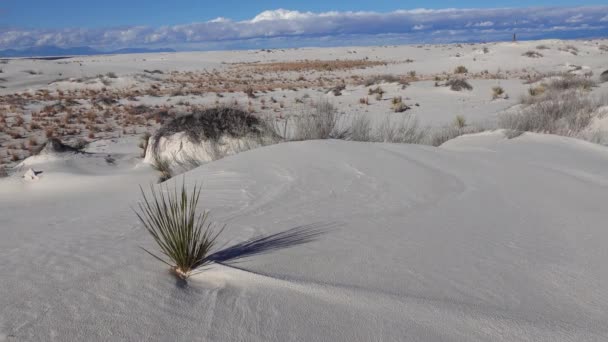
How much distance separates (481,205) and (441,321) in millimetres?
2327

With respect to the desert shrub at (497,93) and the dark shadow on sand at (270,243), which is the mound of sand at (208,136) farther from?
the desert shrub at (497,93)

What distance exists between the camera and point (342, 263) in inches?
114

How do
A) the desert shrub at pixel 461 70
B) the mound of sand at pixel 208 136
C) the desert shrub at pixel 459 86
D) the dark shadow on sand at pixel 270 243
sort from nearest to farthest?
the dark shadow on sand at pixel 270 243 < the mound of sand at pixel 208 136 < the desert shrub at pixel 459 86 < the desert shrub at pixel 461 70

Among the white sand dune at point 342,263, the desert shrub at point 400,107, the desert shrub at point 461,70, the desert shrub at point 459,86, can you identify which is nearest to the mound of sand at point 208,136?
the white sand dune at point 342,263

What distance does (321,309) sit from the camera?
2.31 metres

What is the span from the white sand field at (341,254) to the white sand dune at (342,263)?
1cm

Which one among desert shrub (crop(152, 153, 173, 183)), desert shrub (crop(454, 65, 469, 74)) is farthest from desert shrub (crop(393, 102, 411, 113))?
desert shrub (crop(454, 65, 469, 74))

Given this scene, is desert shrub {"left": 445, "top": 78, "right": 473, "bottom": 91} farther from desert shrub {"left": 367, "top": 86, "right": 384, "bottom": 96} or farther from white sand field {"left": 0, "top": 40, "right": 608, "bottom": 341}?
white sand field {"left": 0, "top": 40, "right": 608, "bottom": 341}

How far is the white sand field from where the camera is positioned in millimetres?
2189

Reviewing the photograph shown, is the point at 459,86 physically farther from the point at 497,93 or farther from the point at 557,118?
the point at 557,118

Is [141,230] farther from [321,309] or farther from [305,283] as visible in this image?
[321,309]

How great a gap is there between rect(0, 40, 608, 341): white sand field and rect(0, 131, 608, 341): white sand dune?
0.01 meters

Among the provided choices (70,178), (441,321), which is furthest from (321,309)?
(70,178)

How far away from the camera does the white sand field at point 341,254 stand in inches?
86.2
